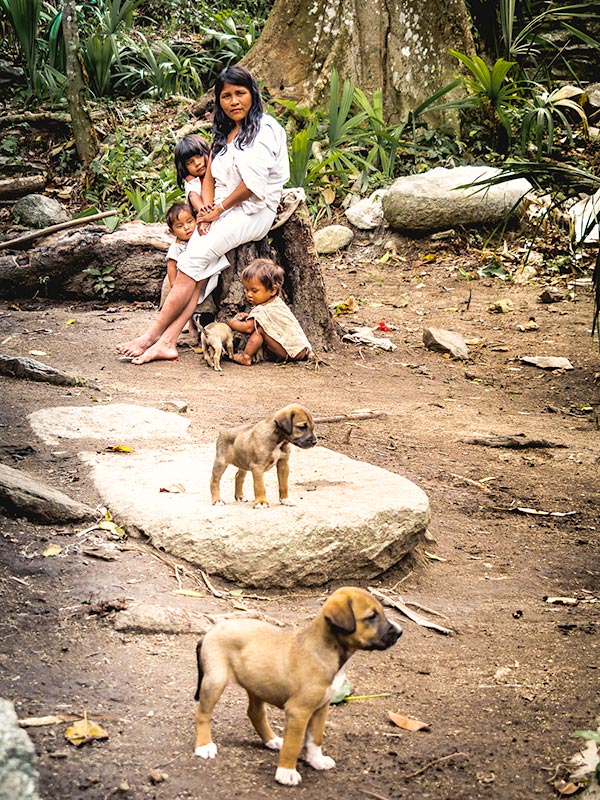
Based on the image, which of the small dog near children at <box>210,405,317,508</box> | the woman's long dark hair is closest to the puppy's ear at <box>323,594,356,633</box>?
the small dog near children at <box>210,405,317,508</box>

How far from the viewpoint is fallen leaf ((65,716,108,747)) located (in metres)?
2.45

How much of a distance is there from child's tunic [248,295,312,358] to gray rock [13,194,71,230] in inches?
174

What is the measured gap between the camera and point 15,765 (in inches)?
77.3

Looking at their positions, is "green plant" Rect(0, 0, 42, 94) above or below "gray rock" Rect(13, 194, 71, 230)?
above

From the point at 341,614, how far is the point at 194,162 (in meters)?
5.65

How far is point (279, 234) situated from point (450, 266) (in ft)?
10.8

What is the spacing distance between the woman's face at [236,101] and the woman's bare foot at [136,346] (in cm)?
181

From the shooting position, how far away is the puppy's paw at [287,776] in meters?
2.35

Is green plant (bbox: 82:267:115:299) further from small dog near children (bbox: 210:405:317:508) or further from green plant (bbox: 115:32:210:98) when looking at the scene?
green plant (bbox: 115:32:210:98)

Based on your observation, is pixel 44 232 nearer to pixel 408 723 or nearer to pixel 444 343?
pixel 444 343

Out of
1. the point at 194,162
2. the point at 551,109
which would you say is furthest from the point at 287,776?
the point at 551,109

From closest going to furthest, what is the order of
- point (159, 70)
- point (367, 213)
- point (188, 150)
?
1. point (188, 150)
2. point (367, 213)
3. point (159, 70)

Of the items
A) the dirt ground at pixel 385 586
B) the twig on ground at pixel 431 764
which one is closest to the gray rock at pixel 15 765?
the dirt ground at pixel 385 586

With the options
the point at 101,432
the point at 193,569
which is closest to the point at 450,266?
the point at 101,432
